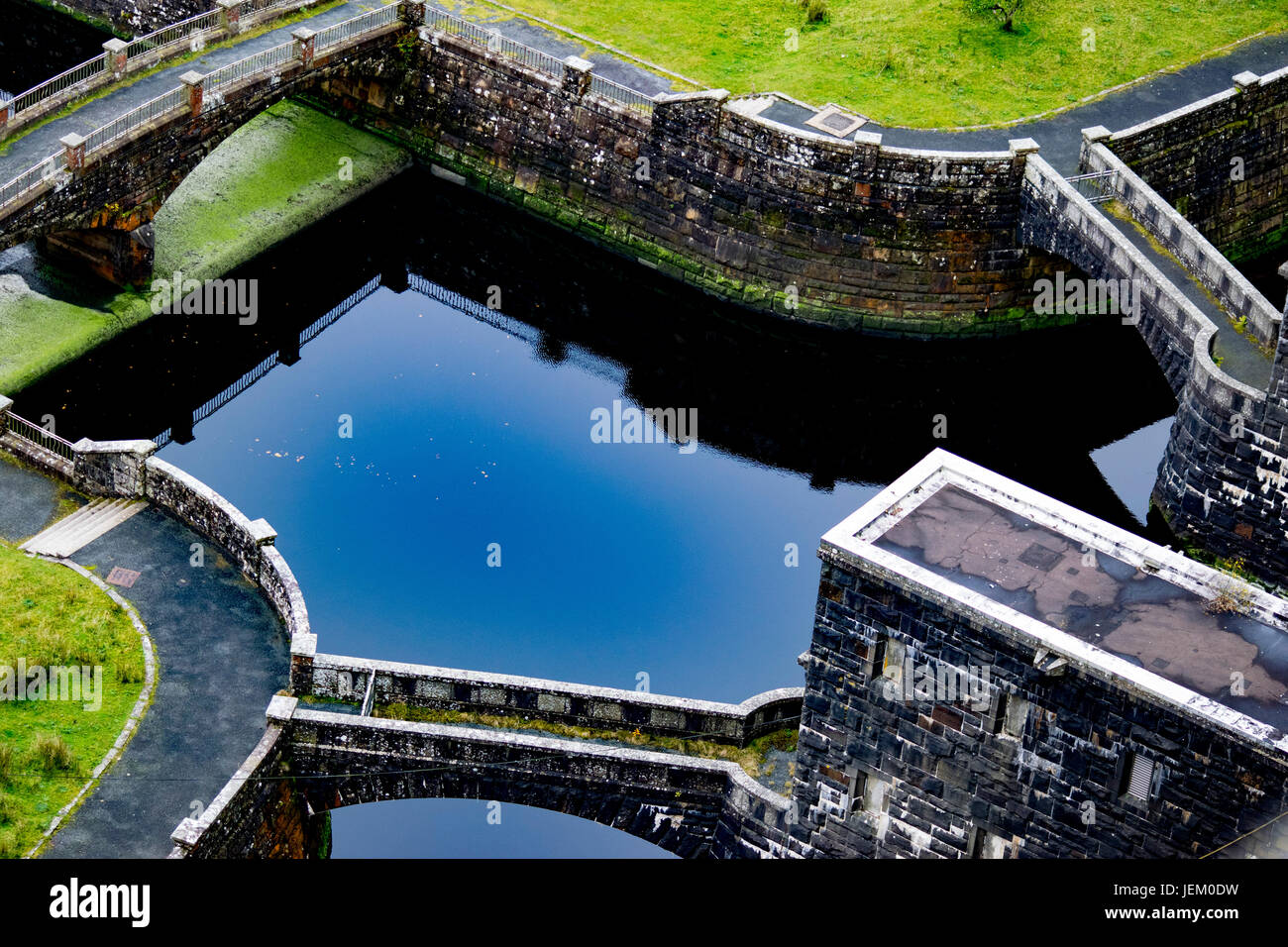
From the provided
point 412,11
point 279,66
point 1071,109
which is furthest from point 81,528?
point 1071,109

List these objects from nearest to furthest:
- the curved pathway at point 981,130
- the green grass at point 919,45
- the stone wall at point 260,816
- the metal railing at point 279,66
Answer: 1. the stone wall at point 260,816
2. the curved pathway at point 981,130
3. the metal railing at point 279,66
4. the green grass at point 919,45

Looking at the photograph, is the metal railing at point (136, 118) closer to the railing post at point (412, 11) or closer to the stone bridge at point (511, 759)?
the railing post at point (412, 11)

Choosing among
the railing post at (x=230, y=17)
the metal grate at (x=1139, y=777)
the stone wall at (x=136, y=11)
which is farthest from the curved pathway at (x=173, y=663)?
the metal grate at (x=1139, y=777)

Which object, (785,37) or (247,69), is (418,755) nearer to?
(247,69)

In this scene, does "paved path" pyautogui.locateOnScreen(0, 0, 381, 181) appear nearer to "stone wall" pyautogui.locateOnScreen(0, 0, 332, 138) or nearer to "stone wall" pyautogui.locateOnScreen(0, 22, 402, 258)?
"stone wall" pyautogui.locateOnScreen(0, 0, 332, 138)

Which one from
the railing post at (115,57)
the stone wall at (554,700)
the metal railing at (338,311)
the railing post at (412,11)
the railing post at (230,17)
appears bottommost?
the stone wall at (554,700)

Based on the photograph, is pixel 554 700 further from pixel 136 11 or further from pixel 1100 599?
pixel 136 11

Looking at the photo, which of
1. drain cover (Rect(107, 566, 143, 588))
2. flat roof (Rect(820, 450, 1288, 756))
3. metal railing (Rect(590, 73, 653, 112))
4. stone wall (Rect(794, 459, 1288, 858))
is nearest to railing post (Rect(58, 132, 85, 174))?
drain cover (Rect(107, 566, 143, 588))
